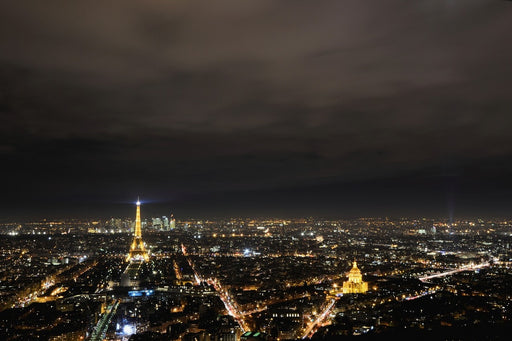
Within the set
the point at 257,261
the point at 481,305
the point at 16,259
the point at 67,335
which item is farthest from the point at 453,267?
the point at 16,259

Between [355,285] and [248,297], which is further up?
[248,297]

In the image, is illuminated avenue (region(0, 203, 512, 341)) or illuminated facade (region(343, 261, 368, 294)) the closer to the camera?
illuminated avenue (region(0, 203, 512, 341))

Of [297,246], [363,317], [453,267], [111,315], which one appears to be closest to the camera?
[363,317]

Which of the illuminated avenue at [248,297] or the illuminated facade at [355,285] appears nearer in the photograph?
the illuminated avenue at [248,297]

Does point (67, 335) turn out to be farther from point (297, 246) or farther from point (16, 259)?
point (297, 246)

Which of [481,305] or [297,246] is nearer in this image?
[481,305]

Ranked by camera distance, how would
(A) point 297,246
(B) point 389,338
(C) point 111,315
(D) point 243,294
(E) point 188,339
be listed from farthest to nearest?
(A) point 297,246 < (D) point 243,294 < (C) point 111,315 < (E) point 188,339 < (B) point 389,338

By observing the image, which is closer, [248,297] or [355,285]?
[248,297]

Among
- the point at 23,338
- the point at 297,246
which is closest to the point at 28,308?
the point at 23,338

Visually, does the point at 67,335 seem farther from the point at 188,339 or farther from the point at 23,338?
the point at 188,339
